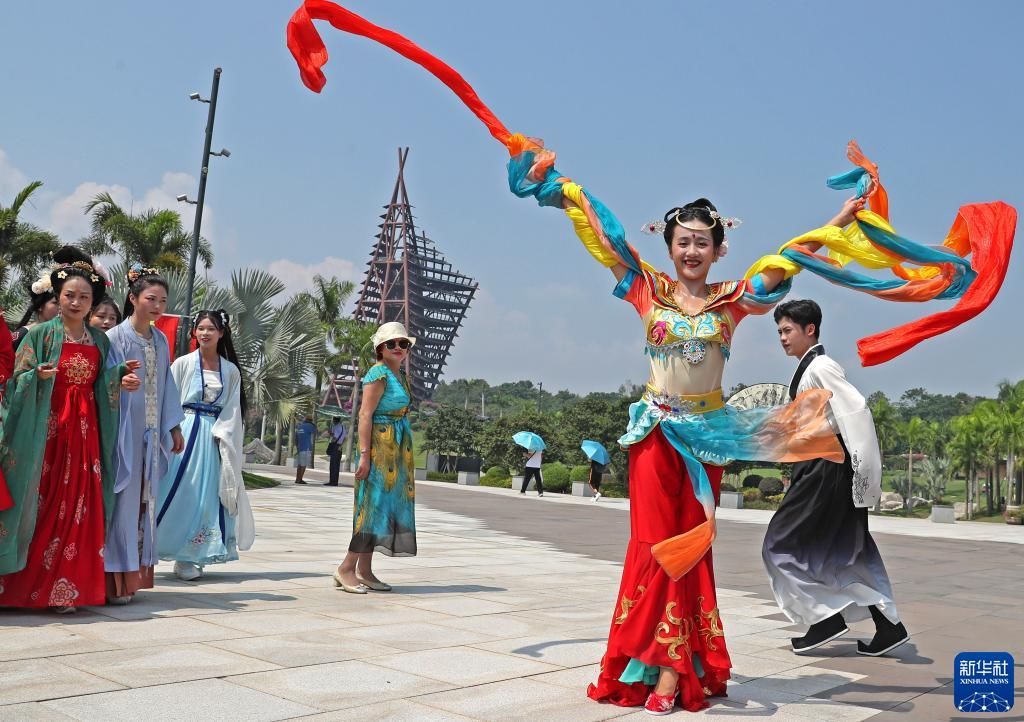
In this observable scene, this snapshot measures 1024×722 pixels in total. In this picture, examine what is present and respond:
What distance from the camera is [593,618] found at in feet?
20.2

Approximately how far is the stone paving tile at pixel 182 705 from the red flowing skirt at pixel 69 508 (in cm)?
193

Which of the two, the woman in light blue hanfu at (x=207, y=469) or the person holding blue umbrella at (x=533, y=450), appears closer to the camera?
the woman in light blue hanfu at (x=207, y=469)

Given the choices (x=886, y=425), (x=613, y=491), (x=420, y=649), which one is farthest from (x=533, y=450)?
(x=886, y=425)

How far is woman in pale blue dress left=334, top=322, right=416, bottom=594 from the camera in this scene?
22.1ft

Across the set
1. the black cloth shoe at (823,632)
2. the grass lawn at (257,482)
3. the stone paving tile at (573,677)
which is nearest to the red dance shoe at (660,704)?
the stone paving tile at (573,677)

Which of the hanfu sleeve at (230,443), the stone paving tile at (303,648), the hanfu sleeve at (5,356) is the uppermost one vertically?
the hanfu sleeve at (5,356)

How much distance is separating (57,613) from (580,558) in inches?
238

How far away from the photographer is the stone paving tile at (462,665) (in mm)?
4238

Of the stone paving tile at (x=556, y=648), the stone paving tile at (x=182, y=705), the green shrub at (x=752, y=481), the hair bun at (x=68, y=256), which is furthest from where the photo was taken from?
the green shrub at (x=752, y=481)

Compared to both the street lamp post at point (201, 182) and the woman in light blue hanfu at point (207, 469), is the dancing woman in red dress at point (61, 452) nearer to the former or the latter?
the woman in light blue hanfu at point (207, 469)

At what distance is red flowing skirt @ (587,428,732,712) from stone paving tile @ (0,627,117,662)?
231 centimetres

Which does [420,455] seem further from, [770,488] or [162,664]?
[162,664]

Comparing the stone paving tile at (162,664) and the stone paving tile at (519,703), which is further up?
the stone paving tile at (162,664)

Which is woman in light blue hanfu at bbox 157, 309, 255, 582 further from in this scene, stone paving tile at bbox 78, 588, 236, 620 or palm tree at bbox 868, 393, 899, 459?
palm tree at bbox 868, 393, 899, 459
